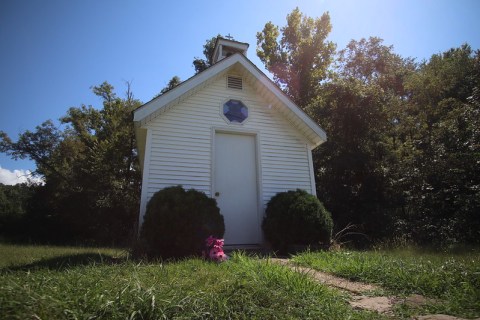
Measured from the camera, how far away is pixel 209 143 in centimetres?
791

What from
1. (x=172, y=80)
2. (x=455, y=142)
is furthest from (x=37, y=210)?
Answer: (x=455, y=142)

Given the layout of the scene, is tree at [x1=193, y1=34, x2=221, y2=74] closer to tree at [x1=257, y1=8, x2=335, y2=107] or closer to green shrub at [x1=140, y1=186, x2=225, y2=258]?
tree at [x1=257, y1=8, x2=335, y2=107]

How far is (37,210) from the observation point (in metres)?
18.9

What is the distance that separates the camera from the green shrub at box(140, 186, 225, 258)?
18.0ft

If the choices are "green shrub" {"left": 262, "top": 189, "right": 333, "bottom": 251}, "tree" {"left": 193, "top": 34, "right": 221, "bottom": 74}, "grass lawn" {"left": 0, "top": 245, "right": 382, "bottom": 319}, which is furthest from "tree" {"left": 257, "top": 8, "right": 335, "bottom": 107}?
"grass lawn" {"left": 0, "top": 245, "right": 382, "bottom": 319}

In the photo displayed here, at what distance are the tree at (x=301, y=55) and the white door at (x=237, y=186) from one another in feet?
46.7

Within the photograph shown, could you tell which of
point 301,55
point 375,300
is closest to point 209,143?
point 375,300

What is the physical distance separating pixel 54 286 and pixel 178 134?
18.3 ft

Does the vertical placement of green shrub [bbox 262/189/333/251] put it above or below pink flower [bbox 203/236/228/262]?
above

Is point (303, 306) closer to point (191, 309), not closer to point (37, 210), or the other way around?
point (191, 309)

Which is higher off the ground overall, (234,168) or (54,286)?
(234,168)

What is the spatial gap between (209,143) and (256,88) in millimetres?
2562

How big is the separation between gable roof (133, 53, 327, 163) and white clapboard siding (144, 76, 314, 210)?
19 centimetres

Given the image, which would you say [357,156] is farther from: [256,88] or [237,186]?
[237,186]
